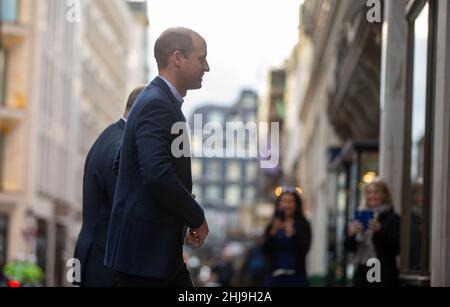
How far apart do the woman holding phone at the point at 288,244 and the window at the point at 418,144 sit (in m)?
1.04

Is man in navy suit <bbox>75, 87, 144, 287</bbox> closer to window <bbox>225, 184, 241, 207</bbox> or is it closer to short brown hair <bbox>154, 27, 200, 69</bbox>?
short brown hair <bbox>154, 27, 200, 69</bbox>

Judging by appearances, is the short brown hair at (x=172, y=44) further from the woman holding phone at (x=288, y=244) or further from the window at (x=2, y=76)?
the window at (x=2, y=76)

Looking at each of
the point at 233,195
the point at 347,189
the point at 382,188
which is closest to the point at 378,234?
the point at 382,188

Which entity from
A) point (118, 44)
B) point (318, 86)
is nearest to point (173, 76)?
point (318, 86)

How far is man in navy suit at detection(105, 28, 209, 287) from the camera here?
6.62 meters

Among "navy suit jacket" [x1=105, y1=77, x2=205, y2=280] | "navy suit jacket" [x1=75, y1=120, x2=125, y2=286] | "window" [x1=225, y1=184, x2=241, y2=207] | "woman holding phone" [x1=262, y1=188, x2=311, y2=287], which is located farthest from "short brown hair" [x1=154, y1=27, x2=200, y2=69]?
"window" [x1=225, y1=184, x2=241, y2=207]

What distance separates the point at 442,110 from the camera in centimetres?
996

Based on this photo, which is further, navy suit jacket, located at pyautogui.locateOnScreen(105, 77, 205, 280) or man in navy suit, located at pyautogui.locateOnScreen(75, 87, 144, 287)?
man in navy suit, located at pyautogui.locateOnScreen(75, 87, 144, 287)

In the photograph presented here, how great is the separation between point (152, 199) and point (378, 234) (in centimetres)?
568

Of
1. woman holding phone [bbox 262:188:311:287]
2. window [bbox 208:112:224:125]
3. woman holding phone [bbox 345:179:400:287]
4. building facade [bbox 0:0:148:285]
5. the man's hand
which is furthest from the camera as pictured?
building facade [bbox 0:0:148:285]

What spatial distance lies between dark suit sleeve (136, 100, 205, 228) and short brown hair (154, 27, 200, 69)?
11.0 inches

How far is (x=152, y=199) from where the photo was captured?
22.0 ft

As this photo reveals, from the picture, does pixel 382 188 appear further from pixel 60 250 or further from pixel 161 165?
pixel 60 250

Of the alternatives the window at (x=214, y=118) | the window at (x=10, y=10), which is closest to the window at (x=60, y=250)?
the window at (x=10, y=10)
